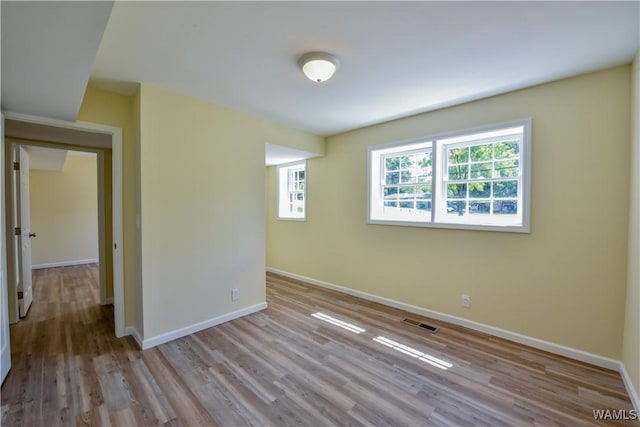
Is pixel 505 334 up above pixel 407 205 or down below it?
below

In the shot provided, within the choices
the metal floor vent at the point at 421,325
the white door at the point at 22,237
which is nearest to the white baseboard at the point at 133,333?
the white door at the point at 22,237

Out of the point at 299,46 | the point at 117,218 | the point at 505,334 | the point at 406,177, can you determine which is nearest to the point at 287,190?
the point at 406,177

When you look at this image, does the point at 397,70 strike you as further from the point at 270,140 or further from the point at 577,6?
the point at 270,140

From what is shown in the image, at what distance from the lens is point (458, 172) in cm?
323

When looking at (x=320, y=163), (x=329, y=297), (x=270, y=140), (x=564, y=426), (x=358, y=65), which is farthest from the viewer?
(x=320, y=163)

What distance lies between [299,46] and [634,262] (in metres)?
2.97

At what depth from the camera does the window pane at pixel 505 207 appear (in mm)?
2832

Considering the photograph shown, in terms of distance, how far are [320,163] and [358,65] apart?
8.10 feet

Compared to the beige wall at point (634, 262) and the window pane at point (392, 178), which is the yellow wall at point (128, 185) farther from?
the beige wall at point (634, 262)

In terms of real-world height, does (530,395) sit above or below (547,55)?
below

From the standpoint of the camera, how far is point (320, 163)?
4.69 metres

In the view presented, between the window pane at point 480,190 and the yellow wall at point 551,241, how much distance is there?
404 mm

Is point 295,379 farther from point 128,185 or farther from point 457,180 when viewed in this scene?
point 457,180

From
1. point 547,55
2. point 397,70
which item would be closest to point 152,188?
point 397,70
